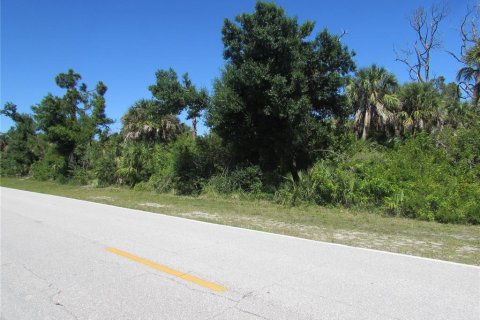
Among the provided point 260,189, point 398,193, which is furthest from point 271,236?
point 260,189

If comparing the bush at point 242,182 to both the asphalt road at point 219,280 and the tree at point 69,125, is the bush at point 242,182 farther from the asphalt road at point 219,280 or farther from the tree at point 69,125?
the tree at point 69,125

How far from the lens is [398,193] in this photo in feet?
44.6

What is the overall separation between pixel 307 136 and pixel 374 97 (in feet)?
28.7

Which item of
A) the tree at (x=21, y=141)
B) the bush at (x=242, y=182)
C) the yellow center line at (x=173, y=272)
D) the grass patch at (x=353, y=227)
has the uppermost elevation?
the tree at (x=21, y=141)

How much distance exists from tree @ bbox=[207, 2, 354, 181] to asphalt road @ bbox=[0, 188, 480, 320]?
9.67 m

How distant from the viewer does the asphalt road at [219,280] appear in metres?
4.39

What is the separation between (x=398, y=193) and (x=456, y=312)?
984cm

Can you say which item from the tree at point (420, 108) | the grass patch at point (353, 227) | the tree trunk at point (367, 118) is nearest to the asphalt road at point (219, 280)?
the grass patch at point (353, 227)

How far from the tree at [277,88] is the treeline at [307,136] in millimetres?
52

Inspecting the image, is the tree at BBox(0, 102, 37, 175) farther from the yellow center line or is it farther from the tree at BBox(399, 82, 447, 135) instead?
the yellow center line

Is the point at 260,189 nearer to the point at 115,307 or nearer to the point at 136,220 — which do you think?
the point at 136,220

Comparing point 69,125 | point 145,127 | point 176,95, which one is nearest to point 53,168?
point 69,125

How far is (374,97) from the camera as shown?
24.8 m

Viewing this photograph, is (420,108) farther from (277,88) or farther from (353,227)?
(353,227)
